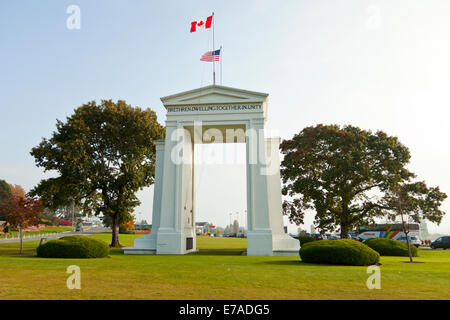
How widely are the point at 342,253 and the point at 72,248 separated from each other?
14.4m

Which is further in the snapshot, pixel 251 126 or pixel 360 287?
pixel 251 126

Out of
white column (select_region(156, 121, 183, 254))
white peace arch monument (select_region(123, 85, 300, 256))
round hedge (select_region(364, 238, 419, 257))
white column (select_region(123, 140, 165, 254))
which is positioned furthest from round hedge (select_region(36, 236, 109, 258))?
round hedge (select_region(364, 238, 419, 257))

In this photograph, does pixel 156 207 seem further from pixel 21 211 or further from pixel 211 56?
pixel 211 56

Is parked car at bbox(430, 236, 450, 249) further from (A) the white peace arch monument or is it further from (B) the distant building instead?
(B) the distant building

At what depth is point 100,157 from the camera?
103ft

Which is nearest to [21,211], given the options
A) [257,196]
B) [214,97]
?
[214,97]

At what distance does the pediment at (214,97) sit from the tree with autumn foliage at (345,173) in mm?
8555

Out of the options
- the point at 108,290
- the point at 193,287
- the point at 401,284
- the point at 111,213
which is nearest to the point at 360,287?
the point at 401,284

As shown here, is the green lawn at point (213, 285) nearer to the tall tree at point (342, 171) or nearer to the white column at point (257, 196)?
the white column at point (257, 196)

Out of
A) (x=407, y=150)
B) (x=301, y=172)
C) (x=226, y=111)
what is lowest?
(x=301, y=172)

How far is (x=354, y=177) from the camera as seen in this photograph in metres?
28.8

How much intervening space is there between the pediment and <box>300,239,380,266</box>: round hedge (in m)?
13.2

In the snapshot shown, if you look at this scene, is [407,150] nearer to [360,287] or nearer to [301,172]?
[301,172]

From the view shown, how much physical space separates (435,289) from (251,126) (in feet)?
59.1
